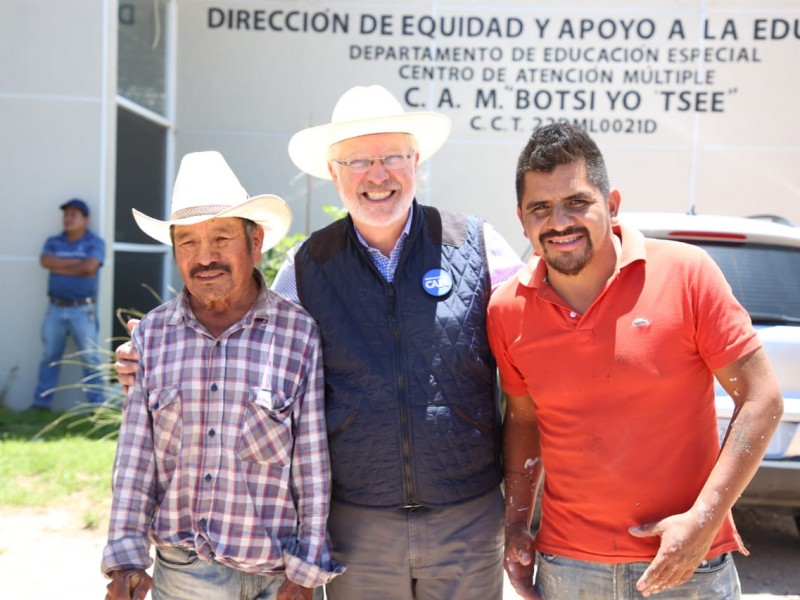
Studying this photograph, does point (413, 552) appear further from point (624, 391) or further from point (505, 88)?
point (505, 88)

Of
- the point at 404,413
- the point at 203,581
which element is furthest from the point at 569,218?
the point at 203,581

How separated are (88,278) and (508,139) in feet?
16.5

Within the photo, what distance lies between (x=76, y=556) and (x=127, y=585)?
256cm

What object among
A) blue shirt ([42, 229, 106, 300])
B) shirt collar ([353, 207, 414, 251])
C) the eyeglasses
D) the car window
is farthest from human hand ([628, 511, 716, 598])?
blue shirt ([42, 229, 106, 300])

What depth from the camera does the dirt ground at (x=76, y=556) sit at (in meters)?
4.27

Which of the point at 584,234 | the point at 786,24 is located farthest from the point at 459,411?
the point at 786,24

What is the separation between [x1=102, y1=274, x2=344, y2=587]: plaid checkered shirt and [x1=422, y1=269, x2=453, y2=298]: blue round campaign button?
0.44m

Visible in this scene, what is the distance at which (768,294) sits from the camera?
4.18 meters

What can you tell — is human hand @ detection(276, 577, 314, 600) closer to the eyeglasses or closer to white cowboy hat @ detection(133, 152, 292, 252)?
white cowboy hat @ detection(133, 152, 292, 252)

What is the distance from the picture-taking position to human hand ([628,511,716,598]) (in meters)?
2.11

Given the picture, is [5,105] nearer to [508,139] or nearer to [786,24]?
[508,139]

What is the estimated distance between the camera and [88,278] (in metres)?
8.10

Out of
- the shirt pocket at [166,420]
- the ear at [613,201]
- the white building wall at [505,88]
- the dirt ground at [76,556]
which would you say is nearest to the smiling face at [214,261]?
the shirt pocket at [166,420]

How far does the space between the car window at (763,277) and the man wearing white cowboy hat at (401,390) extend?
1.94 m
